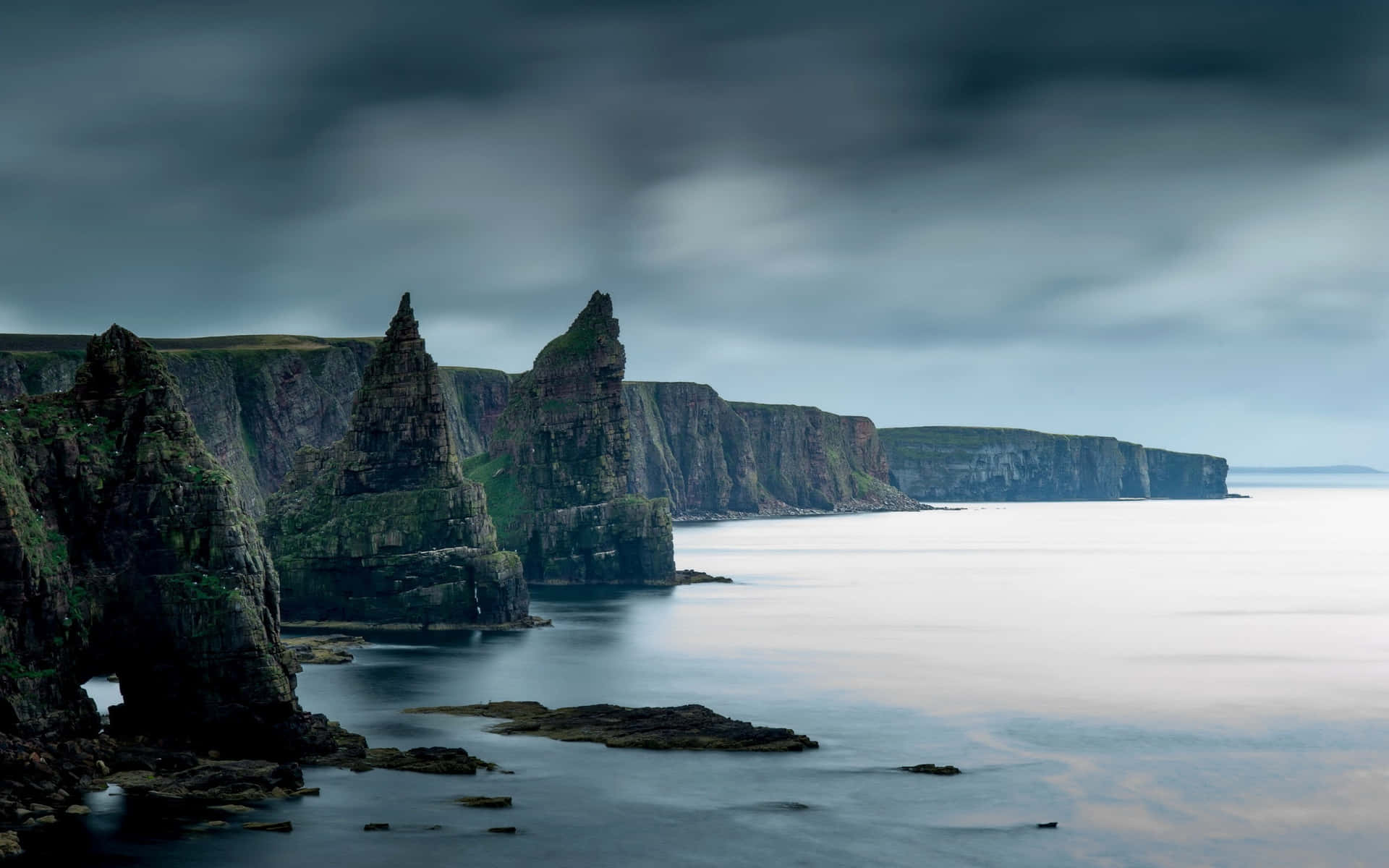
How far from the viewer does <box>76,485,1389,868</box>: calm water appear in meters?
69.2

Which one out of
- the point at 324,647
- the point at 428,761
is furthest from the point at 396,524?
the point at 428,761

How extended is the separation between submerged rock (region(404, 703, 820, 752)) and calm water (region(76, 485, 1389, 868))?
223 cm

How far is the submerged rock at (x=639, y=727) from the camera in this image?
3647 inches

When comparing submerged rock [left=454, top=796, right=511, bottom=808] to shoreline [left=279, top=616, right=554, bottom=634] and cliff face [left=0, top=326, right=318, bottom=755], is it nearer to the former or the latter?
cliff face [left=0, top=326, right=318, bottom=755]

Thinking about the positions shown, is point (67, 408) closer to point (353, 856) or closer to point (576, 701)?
point (353, 856)

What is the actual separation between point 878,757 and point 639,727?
1648 cm

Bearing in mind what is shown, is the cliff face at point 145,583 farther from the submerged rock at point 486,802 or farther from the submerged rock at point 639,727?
the submerged rock at point 639,727

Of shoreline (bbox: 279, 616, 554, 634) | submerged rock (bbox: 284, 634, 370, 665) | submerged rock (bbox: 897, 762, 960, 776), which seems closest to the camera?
submerged rock (bbox: 897, 762, 960, 776)

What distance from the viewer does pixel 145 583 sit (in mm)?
78625

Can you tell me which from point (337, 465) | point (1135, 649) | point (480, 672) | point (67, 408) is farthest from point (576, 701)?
point (1135, 649)

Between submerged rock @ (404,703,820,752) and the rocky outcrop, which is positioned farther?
the rocky outcrop


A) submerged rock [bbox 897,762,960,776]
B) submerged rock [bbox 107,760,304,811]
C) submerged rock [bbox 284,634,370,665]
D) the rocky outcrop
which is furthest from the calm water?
the rocky outcrop

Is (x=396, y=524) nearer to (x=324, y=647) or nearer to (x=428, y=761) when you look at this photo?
(x=324, y=647)

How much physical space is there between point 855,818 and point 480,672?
5695 cm
